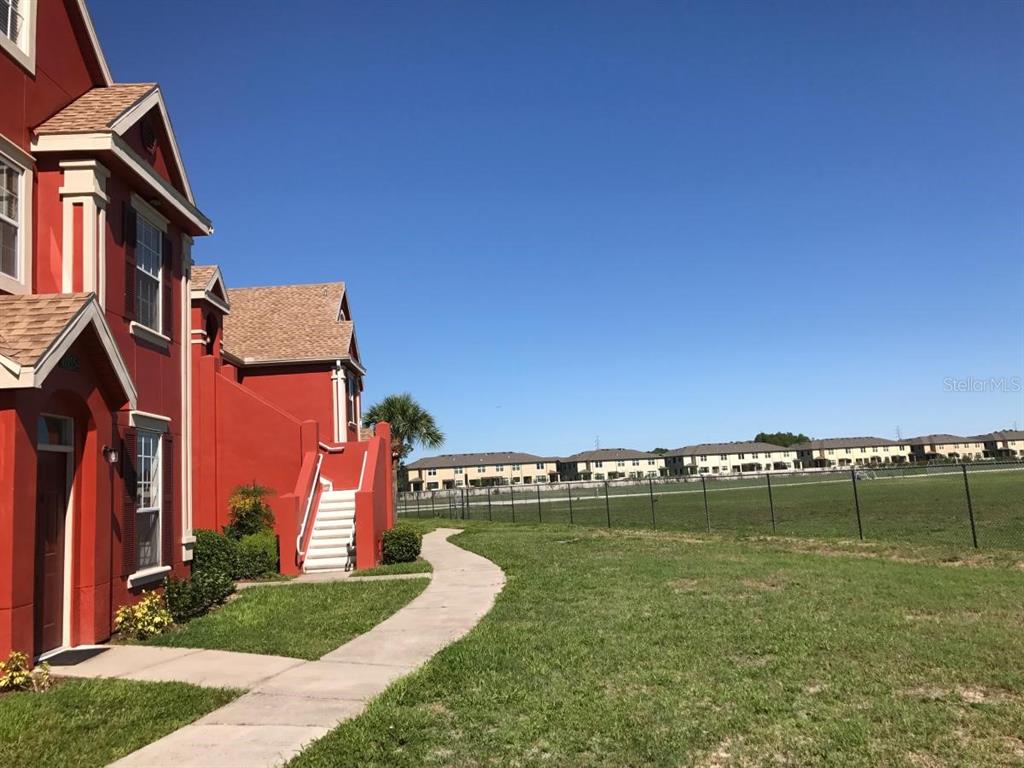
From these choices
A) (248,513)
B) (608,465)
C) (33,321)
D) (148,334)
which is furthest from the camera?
(608,465)

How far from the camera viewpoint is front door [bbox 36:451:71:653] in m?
7.98

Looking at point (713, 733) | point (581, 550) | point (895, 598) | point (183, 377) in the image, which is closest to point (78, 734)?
point (713, 733)

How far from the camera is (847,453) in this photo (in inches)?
5226

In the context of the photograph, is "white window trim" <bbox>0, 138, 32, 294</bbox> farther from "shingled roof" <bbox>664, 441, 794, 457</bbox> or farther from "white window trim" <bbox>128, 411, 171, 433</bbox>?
"shingled roof" <bbox>664, 441, 794, 457</bbox>

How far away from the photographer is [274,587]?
517 inches

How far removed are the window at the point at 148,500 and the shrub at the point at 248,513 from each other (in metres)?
5.11

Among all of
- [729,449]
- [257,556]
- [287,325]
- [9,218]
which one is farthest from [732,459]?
[9,218]

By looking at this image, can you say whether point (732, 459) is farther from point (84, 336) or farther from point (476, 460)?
point (84, 336)

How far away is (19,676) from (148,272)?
21.1 ft

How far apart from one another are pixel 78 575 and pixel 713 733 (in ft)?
23.9

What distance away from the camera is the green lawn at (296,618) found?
8617 mm

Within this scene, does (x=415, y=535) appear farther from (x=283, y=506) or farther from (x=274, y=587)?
(x=274, y=587)

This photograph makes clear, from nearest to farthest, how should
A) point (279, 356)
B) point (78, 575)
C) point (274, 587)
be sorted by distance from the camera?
point (78, 575) < point (274, 587) < point (279, 356)

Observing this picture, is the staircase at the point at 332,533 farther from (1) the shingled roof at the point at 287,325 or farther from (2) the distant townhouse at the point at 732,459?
(2) the distant townhouse at the point at 732,459
